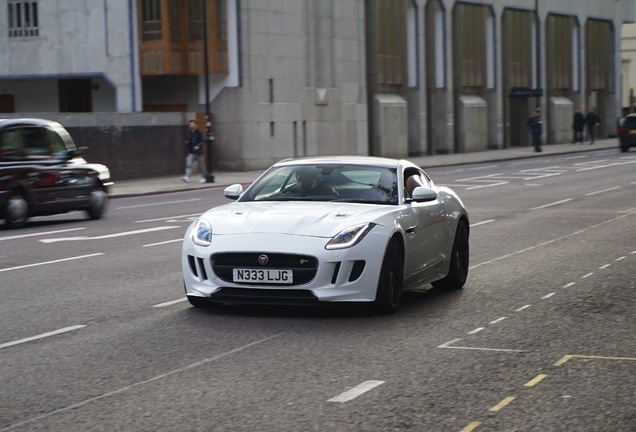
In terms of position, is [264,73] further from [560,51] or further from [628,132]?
[560,51]

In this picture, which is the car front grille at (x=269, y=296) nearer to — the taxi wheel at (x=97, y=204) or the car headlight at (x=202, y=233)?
the car headlight at (x=202, y=233)

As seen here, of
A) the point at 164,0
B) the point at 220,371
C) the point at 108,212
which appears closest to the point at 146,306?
the point at 220,371

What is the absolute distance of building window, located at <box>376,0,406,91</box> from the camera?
58.1 metres

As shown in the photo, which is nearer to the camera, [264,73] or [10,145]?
[10,145]

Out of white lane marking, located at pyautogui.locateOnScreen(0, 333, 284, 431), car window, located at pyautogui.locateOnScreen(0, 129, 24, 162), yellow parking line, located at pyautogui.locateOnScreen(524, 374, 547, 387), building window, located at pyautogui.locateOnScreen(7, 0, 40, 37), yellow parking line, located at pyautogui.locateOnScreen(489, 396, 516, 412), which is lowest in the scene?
yellow parking line, located at pyautogui.locateOnScreen(524, 374, 547, 387)

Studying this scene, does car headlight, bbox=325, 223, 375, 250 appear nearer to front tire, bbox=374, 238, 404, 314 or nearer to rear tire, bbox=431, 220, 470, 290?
front tire, bbox=374, 238, 404, 314

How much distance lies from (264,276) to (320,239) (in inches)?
21.2

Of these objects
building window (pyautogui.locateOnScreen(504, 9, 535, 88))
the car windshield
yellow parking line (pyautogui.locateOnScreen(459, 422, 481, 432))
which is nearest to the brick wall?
the car windshield

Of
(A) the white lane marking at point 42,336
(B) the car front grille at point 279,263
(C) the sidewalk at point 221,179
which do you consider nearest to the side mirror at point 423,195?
(B) the car front grille at point 279,263

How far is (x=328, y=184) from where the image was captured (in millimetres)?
11742

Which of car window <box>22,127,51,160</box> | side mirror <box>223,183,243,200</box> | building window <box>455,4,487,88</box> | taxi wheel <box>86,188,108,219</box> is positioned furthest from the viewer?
building window <box>455,4,487,88</box>

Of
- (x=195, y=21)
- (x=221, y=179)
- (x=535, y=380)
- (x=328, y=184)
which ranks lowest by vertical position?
(x=535, y=380)

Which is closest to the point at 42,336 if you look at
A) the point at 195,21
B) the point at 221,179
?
the point at 221,179

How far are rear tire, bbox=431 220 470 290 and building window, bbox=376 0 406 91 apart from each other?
4528cm
